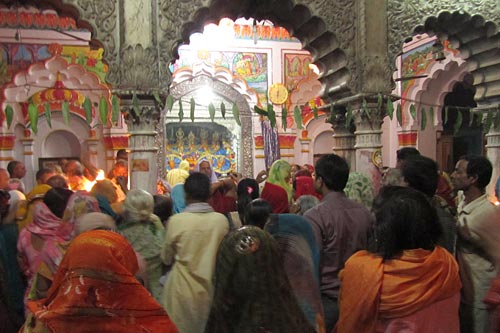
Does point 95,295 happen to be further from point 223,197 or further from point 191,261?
point 223,197

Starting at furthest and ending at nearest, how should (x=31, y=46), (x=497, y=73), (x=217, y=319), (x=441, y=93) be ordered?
(x=441, y=93) → (x=31, y=46) → (x=497, y=73) → (x=217, y=319)

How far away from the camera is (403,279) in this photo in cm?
167

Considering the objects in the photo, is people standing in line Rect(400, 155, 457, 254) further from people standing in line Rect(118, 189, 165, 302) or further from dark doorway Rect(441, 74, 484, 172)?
dark doorway Rect(441, 74, 484, 172)

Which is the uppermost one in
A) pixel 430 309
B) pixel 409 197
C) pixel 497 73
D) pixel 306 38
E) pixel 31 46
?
pixel 31 46

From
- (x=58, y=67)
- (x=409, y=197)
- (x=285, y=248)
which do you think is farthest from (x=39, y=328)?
(x=58, y=67)

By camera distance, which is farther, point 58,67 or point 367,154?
point 58,67

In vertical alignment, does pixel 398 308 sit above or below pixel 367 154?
below

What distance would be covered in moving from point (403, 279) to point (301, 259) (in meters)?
0.72

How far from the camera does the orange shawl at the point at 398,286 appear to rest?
65.5 inches

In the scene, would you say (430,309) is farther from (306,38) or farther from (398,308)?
(306,38)

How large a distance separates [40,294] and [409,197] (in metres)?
1.75

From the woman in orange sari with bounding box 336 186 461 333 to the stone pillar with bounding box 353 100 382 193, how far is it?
4030 millimetres

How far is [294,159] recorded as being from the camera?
11.1 meters

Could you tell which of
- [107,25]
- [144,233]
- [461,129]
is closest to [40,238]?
[144,233]
